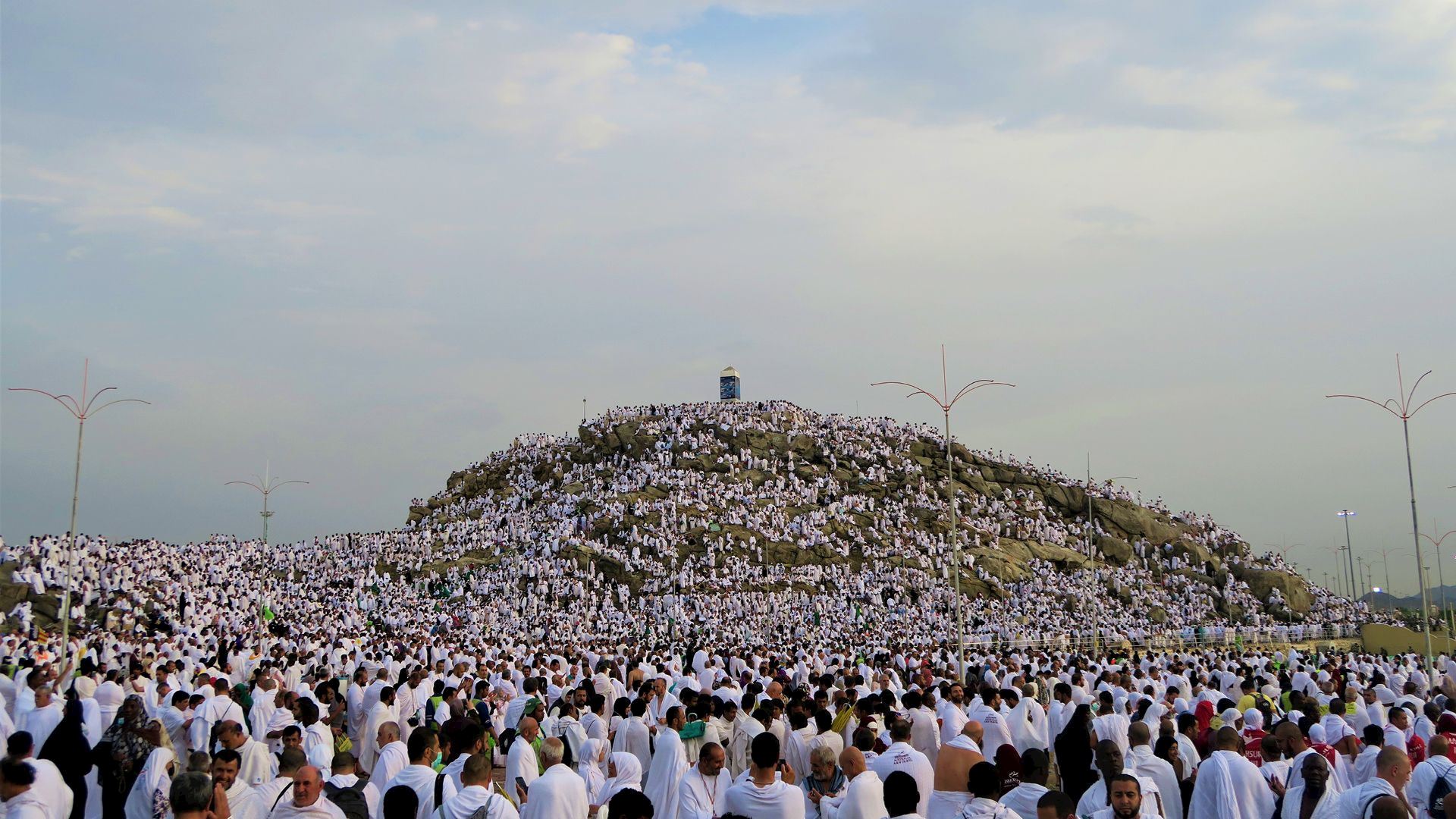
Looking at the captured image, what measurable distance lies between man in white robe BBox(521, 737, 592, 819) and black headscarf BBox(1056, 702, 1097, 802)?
7.07 meters

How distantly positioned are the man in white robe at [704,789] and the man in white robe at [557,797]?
2.52ft

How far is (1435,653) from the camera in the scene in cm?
4269

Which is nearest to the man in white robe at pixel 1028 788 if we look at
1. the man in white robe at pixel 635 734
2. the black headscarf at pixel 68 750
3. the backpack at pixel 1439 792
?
the backpack at pixel 1439 792

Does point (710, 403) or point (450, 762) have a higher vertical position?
point (710, 403)

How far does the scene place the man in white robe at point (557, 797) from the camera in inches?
320

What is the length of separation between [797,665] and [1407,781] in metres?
14.8

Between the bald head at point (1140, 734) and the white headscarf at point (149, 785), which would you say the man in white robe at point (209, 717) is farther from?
the bald head at point (1140, 734)

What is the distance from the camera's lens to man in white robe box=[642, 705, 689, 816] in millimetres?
10219

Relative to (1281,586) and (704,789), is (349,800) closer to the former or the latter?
(704,789)

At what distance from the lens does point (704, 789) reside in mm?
8594

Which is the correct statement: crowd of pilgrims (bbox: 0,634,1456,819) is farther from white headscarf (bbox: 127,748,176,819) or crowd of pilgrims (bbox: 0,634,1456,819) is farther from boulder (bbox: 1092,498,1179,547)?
boulder (bbox: 1092,498,1179,547)

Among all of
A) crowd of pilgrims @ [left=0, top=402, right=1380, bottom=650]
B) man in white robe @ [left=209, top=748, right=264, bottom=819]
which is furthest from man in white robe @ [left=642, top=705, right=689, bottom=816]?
crowd of pilgrims @ [left=0, top=402, right=1380, bottom=650]

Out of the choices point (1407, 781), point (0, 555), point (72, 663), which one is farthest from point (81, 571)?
point (1407, 781)

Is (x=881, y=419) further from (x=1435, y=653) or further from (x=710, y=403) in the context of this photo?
(x=1435, y=653)
